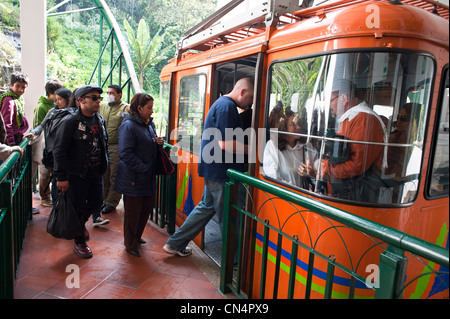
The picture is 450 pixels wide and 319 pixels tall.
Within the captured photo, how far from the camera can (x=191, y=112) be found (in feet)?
13.3

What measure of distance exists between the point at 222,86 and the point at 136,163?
5.78ft

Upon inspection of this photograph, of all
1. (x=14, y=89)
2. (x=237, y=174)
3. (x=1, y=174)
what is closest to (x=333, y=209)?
(x=237, y=174)

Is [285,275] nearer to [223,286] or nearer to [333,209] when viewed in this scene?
[223,286]

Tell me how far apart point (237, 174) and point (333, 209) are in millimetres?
994

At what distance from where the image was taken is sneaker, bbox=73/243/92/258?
10.8ft

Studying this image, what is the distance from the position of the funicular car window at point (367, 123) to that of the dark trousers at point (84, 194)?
7.37ft

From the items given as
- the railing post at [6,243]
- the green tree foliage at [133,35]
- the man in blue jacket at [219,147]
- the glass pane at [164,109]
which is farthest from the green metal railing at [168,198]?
the green tree foliage at [133,35]

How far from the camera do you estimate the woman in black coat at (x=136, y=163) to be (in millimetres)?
3201

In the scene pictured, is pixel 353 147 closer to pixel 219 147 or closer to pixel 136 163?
pixel 219 147

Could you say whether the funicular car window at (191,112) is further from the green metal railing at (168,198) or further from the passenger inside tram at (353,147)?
the passenger inside tram at (353,147)

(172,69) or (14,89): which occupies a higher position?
(172,69)

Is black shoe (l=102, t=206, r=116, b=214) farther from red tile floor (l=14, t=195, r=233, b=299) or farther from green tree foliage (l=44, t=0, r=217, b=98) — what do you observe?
green tree foliage (l=44, t=0, r=217, b=98)

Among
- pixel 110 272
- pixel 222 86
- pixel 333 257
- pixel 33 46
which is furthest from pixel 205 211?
pixel 33 46

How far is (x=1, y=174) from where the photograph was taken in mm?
1950
